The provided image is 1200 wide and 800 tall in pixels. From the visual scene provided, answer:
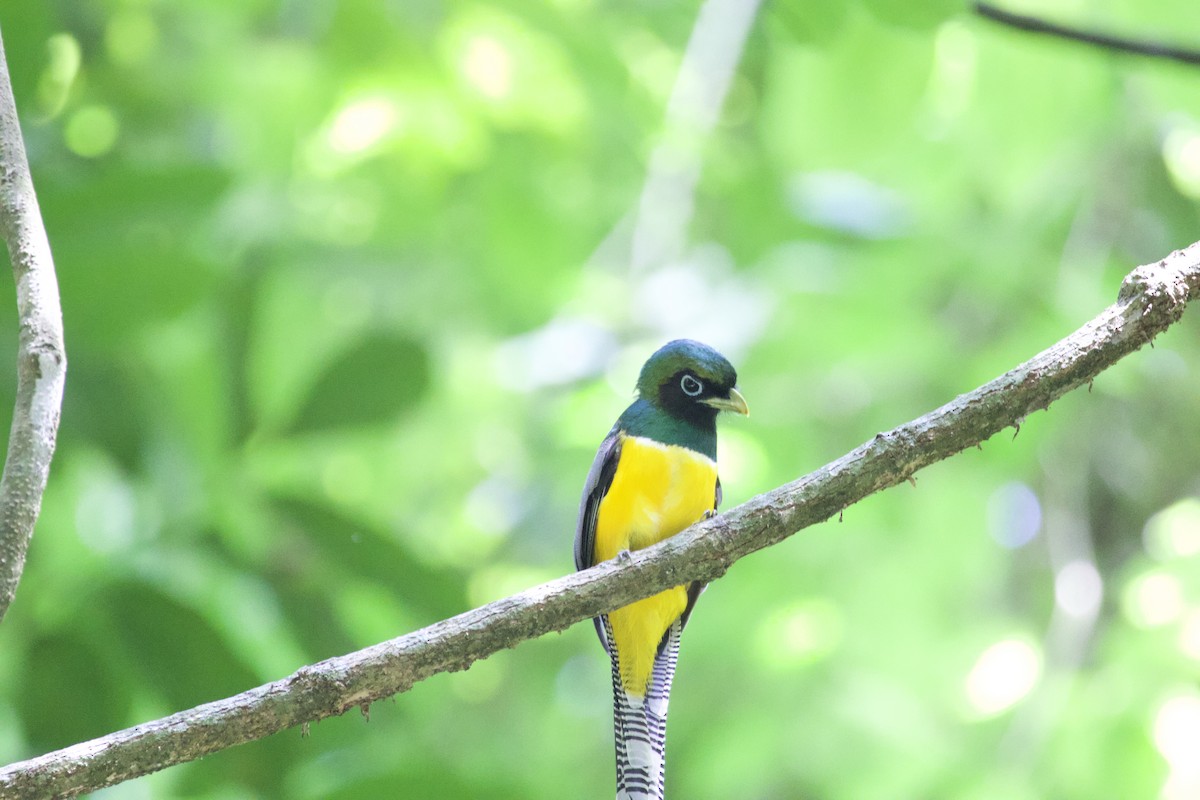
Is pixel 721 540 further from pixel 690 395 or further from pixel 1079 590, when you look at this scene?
pixel 1079 590

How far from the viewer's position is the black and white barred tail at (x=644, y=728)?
379cm

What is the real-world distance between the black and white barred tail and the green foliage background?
60 cm

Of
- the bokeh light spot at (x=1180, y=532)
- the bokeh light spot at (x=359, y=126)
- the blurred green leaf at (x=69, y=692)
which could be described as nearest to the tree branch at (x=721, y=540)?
the blurred green leaf at (x=69, y=692)

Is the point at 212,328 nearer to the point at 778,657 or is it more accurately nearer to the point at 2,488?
the point at 2,488

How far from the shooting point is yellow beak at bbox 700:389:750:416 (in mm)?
4137

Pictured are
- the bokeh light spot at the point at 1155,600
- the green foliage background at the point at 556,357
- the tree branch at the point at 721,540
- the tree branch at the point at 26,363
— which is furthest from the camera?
the bokeh light spot at the point at 1155,600

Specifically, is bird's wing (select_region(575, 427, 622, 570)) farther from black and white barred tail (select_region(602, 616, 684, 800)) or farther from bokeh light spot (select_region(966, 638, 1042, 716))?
bokeh light spot (select_region(966, 638, 1042, 716))

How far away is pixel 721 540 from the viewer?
9.19 ft

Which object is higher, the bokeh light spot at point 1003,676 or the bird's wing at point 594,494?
the bokeh light spot at point 1003,676

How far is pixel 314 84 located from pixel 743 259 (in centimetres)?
278

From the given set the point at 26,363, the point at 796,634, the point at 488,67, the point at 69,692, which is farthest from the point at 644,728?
the point at 488,67

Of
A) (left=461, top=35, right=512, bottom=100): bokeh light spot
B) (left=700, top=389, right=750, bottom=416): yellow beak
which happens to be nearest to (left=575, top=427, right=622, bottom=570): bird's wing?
(left=700, top=389, right=750, bottom=416): yellow beak

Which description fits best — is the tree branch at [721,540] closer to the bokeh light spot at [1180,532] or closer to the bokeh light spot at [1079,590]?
the bokeh light spot at [1180,532]

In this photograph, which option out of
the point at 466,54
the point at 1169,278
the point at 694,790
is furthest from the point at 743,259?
the point at 1169,278
